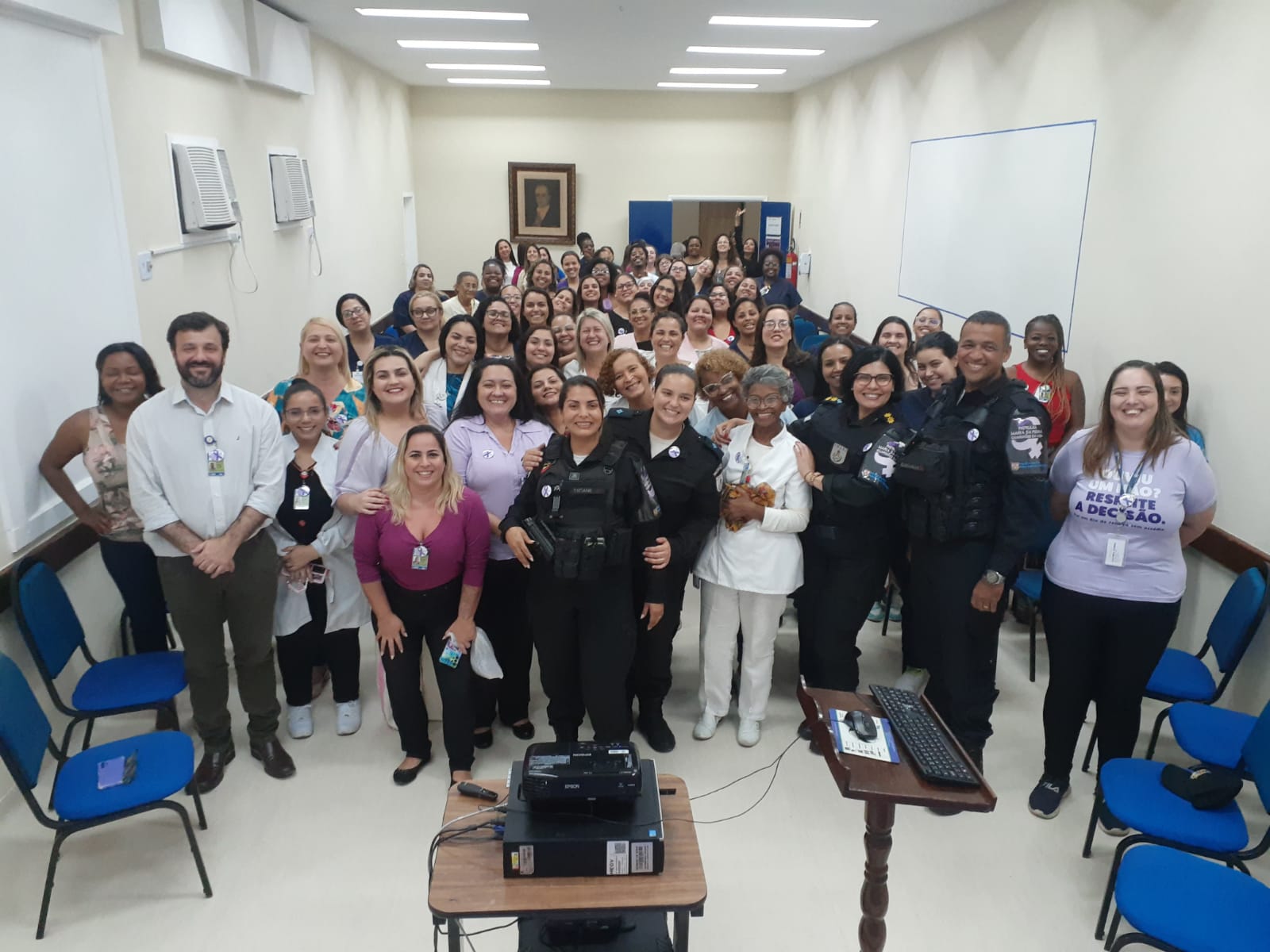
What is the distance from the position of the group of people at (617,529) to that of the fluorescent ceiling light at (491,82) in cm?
872

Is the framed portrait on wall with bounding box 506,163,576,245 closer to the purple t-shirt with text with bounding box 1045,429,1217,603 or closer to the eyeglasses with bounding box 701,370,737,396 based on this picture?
the eyeglasses with bounding box 701,370,737,396

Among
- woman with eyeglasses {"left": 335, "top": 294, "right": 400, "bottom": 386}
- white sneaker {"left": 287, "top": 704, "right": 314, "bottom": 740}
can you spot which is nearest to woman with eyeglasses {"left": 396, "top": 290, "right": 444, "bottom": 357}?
woman with eyeglasses {"left": 335, "top": 294, "right": 400, "bottom": 386}

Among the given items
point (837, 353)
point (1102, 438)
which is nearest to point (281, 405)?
point (837, 353)

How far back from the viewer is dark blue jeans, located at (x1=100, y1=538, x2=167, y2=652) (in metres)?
3.51

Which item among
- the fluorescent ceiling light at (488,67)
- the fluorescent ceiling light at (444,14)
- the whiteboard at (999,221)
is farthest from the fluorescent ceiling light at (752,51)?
the fluorescent ceiling light at (488,67)

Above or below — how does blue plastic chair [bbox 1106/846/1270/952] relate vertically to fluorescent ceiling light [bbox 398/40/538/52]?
below

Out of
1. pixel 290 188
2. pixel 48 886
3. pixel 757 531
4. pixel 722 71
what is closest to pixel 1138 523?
pixel 757 531

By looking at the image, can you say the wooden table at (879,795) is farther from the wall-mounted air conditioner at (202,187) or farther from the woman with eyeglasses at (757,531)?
the wall-mounted air conditioner at (202,187)

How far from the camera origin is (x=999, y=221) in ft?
20.2

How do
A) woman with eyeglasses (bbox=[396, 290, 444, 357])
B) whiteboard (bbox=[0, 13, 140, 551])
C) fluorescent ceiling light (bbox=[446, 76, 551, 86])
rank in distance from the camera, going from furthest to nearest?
fluorescent ceiling light (bbox=[446, 76, 551, 86]) → woman with eyeglasses (bbox=[396, 290, 444, 357]) → whiteboard (bbox=[0, 13, 140, 551])

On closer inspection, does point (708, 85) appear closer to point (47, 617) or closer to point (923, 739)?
point (47, 617)

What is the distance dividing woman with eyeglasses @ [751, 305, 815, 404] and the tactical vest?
170 centimetres

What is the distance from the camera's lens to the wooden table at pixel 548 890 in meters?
1.88

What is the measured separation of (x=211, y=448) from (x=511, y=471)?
3.63ft
